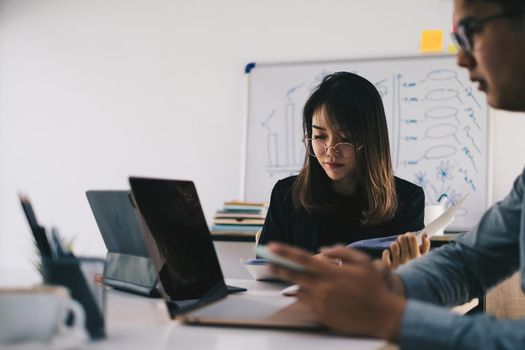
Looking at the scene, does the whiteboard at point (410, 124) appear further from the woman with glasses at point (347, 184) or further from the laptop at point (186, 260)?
the laptop at point (186, 260)

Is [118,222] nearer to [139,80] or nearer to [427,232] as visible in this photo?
[427,232]

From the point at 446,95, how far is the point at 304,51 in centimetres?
79

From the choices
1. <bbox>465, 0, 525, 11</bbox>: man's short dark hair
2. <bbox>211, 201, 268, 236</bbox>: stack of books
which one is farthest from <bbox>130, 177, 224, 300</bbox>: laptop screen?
<bbox>211, 201, 268, 236</bbox>: stack of books

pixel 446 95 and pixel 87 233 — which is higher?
pixel 446 95

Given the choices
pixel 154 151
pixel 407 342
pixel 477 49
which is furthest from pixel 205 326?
pixel 154 151

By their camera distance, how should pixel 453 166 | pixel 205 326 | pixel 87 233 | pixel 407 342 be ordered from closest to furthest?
pixel 407 342 < pixel 205 326 < pixel 453 166 < pixel 87 233

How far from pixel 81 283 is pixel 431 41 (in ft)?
8.74

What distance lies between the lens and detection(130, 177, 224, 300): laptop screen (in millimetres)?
1111

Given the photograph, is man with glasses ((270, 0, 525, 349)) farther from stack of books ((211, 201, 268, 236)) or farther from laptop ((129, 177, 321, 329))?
stack of books ((211, 201, 268, 236))

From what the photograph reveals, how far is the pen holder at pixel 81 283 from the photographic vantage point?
2.69ft

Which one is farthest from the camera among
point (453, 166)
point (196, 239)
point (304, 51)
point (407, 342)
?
Result: point (304, 51)

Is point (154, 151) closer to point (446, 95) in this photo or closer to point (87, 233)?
point (87, 233)

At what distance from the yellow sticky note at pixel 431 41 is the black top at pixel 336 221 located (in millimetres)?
1343

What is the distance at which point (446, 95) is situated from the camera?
306cm
